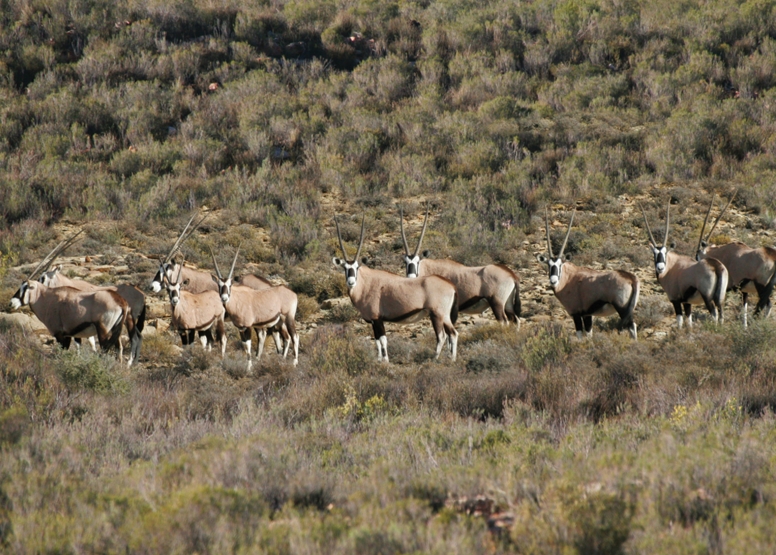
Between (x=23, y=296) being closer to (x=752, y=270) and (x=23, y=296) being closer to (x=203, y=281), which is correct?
(x=203, y=281)

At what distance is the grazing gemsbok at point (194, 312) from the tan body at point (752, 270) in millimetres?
9465

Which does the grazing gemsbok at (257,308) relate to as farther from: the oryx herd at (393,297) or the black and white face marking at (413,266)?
the black and white face marking at (413,266)

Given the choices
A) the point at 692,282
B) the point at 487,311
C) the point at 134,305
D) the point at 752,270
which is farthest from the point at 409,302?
the point at 752,270

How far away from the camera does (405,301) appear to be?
12.2m

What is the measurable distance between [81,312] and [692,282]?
Result: 10786 millimetres

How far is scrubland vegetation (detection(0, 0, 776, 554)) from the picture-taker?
4.41 meters

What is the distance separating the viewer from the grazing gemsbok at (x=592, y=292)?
12086 millimetres

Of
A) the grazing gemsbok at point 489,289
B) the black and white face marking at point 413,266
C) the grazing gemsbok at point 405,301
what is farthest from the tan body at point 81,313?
the grazing gemsbok at point 489,289

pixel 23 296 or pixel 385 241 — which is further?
pixel 385 241

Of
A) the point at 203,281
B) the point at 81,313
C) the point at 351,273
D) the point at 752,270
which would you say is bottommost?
the point at 203,281

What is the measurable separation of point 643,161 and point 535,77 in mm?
6586

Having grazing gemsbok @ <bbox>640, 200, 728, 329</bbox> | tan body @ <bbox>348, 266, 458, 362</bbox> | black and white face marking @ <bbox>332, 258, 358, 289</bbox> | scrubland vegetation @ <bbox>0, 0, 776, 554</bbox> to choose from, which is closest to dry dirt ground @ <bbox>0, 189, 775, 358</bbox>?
scrubland vegetation @ <bbox>0, 0, 776, 554</bbox>

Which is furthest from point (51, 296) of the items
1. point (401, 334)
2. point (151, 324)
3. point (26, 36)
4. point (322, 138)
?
point (26, 36)

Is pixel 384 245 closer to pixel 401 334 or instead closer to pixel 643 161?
pixel 401 334
